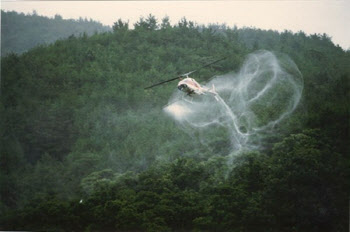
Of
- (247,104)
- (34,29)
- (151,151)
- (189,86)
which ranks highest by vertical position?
(34,29)

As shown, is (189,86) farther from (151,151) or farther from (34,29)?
(34,29)

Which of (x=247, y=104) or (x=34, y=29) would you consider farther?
(x=34, y=29)

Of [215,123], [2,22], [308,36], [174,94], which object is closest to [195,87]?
[215,123]

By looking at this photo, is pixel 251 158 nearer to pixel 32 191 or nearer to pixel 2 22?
pixel 32 191

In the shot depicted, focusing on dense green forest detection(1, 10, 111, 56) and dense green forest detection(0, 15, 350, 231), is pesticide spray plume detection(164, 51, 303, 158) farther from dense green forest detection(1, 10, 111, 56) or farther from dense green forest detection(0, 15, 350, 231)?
dense green forest detection(1, 10, 111, 56)

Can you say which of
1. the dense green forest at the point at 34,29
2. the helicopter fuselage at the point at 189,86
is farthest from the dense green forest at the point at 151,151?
the helicopter fuselage at the point at 189,86

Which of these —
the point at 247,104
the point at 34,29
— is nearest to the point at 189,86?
the point at 247,104
